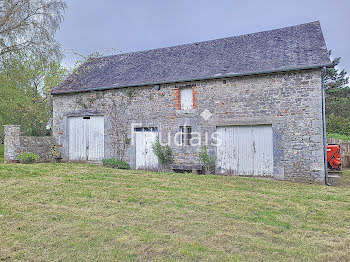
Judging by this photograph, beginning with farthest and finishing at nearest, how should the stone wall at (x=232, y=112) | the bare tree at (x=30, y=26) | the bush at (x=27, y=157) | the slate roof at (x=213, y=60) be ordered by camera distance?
the bare tree at (x=30, y=26), the bush at (x=27, y=157), the slate roof at (x=213, y=60), the stone wall at (x=232, y=112)

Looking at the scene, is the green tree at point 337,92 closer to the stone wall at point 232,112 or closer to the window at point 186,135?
the stone wall at point 232,112

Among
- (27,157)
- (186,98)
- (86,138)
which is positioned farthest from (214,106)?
(27,157)

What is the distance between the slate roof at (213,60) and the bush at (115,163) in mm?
3210

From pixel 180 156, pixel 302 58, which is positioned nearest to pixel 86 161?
pixel 180 156

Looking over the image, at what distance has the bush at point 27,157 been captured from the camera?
11.5m

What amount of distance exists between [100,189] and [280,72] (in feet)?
22.9

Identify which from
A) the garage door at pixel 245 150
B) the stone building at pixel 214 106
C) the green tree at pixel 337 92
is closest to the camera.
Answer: the stone building at pixel 214 106

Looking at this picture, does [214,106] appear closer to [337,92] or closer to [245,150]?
[245,150]

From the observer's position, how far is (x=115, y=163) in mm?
11453

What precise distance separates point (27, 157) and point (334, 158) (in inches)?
480

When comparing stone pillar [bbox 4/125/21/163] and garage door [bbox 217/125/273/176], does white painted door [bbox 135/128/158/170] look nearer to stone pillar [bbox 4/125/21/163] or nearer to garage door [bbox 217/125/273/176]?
garage door [bbox 217/125/273/176]

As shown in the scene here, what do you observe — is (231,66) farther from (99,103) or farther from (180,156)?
(99,103)

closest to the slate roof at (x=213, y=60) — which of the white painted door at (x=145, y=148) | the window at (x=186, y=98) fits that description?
the window at (x=186, y=98)

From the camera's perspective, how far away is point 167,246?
377cm
